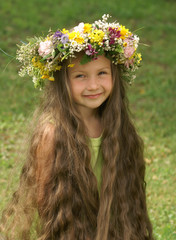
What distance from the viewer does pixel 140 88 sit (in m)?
7.47

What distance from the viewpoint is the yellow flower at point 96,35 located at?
10.0 feet

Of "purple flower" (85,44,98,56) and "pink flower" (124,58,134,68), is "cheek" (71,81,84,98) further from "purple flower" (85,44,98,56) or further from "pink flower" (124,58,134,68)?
"pink flower" (124,58,134,68)

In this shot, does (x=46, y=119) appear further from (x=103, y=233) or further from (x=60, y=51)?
(x=103, y=233)

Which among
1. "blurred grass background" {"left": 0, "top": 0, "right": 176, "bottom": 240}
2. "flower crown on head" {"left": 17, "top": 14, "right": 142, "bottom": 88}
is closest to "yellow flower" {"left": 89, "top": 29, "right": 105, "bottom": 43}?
"flower crown on head" {"left": 17, "top": 14, "right": 142, "bottom": 88}

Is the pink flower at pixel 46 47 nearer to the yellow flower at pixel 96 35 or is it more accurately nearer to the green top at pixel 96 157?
the yellow flower at pixel 96 35

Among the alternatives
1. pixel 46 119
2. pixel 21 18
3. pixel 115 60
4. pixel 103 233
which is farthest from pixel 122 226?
pixel 21 18

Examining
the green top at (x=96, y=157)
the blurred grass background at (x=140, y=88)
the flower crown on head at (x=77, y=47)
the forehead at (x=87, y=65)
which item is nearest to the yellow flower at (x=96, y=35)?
the flower crown on head at (x=77, y=47)

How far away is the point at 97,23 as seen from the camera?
315 cm

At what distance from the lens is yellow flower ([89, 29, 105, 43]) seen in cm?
306

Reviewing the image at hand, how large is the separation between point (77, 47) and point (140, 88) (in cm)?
454

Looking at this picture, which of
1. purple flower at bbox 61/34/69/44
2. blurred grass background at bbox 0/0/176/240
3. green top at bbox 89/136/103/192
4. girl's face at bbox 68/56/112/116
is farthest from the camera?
blurred grass background at bbox 0/0/176/240

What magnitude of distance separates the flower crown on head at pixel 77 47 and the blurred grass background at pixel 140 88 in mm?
242

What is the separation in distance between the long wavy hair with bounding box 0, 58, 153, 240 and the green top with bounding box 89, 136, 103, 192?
6 cm

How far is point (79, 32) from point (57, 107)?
1.77 ft
